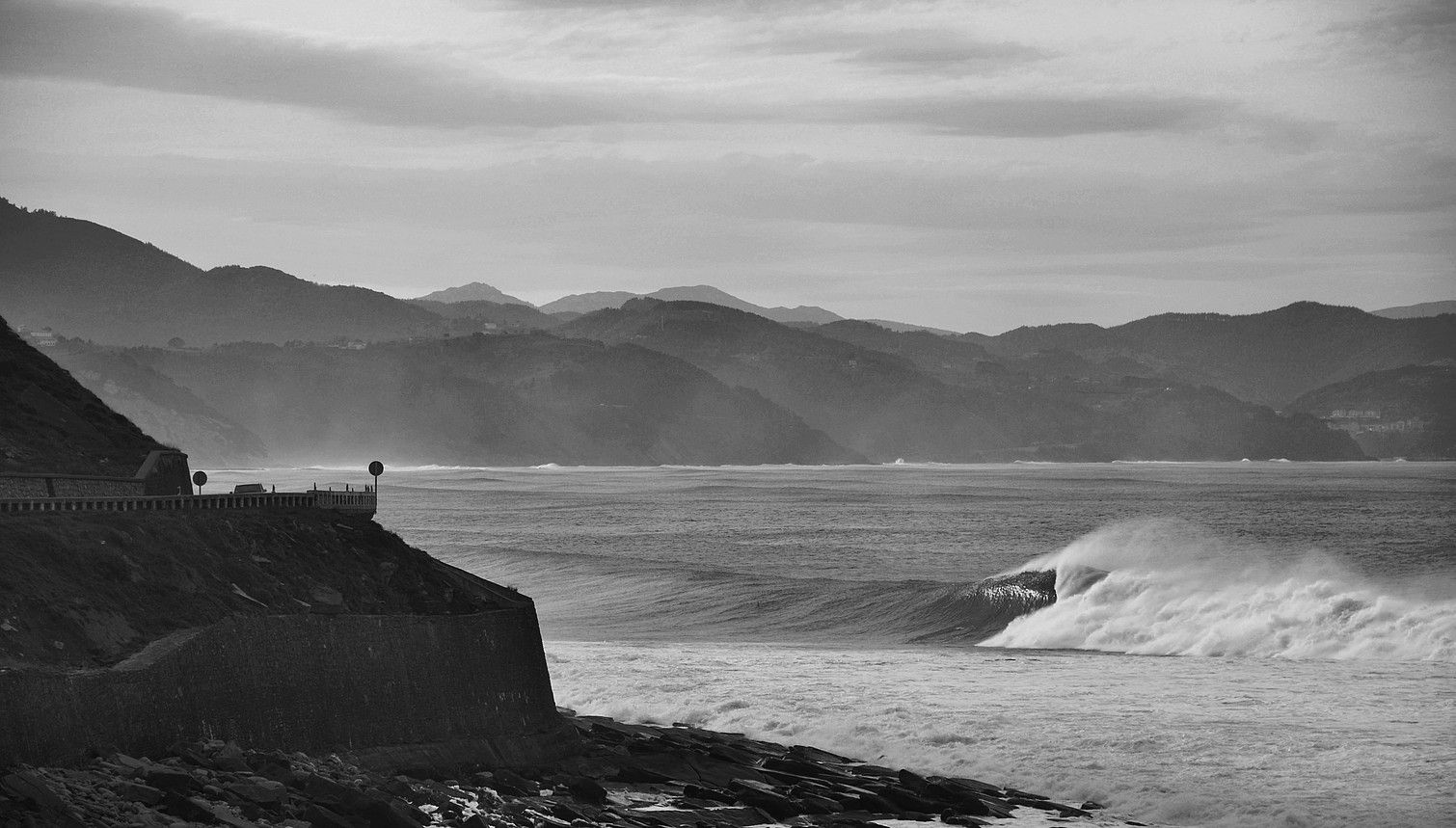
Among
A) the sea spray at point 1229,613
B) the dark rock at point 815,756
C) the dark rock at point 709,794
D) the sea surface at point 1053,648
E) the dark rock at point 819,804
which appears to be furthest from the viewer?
the sea spray at point 1229,613

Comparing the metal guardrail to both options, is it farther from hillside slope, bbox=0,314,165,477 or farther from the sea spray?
the sea spray

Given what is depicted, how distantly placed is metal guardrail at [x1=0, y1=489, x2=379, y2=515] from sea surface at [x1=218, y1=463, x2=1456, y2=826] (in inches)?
230

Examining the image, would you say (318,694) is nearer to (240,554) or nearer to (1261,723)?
(240,554)

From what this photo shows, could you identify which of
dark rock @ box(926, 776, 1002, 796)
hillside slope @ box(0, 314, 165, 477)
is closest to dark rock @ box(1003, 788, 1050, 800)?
dark rock @ box(926, 776, 1002, 796)

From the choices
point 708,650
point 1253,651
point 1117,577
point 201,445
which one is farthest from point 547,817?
point 201,445

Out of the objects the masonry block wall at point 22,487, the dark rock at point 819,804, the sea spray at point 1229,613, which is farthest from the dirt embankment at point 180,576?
the sea spray at point 1229,613

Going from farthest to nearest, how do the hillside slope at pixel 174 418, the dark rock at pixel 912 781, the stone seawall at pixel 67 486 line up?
the hillside slope at pixel 174 418, the stone seawall at pixel 67 486, the dark rock at pixel 912 781

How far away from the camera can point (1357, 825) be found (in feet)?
68.1

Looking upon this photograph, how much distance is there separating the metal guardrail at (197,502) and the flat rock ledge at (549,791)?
702 centimetres

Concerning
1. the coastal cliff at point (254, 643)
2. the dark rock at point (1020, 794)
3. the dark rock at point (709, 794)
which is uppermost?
the coastal cliff at point (254, 643)

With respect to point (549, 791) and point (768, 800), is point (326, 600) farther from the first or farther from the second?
point (768, 800)

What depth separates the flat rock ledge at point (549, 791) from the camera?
1612 cm

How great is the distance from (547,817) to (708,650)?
62.7ft

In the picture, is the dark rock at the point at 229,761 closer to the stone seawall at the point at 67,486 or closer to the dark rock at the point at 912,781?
the dark rock at the point at 912,781
